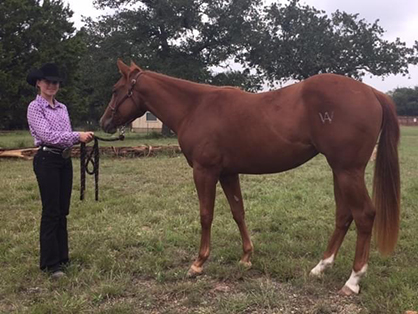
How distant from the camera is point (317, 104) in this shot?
3359 mm

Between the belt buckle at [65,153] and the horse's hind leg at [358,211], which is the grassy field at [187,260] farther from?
the belt buckle at [65,153]

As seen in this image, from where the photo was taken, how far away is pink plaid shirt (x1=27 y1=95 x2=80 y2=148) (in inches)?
143

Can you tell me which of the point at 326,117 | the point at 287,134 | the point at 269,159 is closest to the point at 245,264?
the point at 269,159

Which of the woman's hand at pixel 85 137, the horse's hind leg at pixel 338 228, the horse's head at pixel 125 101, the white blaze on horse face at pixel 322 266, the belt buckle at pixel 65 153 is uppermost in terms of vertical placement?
the horse's head at pixel 125 101

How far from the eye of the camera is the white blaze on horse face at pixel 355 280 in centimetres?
331

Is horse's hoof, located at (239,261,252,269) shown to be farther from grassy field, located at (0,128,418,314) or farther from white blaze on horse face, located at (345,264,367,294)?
white blaze on horse face, located at (345,264,367,294)

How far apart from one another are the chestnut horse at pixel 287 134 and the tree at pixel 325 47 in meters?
26.2

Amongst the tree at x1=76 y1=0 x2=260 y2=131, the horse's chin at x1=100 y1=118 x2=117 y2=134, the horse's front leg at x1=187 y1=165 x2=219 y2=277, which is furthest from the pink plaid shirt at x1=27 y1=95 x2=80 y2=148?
the tree at x1=76 y1=0 x2=260 y2=131

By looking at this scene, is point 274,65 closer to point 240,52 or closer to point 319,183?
point 240,52

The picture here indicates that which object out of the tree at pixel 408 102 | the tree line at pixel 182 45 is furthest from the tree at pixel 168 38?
the tree at pixel 408 102

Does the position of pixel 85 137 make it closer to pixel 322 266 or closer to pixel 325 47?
pixel 322 266

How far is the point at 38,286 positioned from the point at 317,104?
294 cm

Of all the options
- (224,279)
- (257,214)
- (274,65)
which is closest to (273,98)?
(224,279)

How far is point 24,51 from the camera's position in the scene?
18.0 meters
